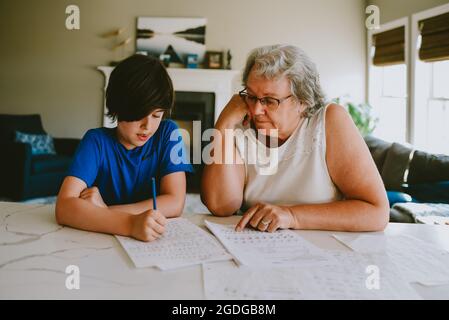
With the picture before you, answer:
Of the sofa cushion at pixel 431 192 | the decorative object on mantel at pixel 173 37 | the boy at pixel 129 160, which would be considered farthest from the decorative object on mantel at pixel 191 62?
the boy at pixel 129 160

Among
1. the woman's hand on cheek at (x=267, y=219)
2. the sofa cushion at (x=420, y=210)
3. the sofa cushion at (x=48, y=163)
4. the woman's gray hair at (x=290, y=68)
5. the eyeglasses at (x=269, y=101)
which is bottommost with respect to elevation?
the sofa cushion at (x=420, y=210)

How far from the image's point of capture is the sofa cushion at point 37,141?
423cm

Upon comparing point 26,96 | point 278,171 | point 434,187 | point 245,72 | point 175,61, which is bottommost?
point 434,187

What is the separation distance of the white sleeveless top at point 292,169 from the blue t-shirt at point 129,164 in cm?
21

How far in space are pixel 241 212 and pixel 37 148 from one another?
3724mm

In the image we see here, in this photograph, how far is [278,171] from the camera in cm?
122

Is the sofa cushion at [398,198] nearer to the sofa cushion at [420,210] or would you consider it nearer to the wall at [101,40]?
the sofa cushion at [420,210]

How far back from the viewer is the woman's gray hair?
44.5 inches

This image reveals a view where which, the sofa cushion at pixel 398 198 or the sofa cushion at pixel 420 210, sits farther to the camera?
the sofa cushion at pixel 398 198

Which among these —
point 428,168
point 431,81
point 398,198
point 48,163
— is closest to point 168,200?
point 398,198

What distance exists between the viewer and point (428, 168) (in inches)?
110

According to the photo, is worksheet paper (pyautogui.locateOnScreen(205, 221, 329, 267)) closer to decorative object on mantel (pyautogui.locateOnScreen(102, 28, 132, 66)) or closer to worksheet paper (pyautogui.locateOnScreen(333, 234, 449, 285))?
worksheet paper (pyautogui.locateOnScreen(333, 234, 449, 285))

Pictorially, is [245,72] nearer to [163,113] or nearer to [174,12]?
[163,113]
